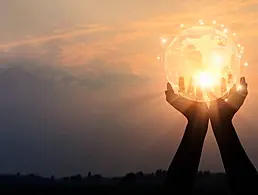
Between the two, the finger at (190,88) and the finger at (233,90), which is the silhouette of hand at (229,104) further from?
the finger at (190,88)

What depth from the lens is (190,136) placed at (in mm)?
26297

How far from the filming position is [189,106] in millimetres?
26750

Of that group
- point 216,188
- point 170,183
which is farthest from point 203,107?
point 216,188

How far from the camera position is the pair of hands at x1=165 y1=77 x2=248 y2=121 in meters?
26.2

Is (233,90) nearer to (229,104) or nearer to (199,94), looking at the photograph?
(229,104)

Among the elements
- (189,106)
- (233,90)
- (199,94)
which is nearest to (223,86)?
(233,90)

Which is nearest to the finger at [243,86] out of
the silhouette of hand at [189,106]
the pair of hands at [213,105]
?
the pair of hands at [213,105]

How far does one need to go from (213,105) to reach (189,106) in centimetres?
99

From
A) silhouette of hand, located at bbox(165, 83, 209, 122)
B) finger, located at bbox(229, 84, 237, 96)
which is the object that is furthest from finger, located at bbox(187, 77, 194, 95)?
finger, located at bbox(229, 84, 237, 96)

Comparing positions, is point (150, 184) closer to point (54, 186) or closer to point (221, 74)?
point (54, 186)

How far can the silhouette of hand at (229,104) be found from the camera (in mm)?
26172

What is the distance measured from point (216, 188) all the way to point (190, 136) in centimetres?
3041

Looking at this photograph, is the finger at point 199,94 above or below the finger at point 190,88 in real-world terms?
below

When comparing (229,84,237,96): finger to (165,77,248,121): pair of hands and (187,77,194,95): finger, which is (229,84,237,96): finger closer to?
(165,77,248,121): pair of hands
